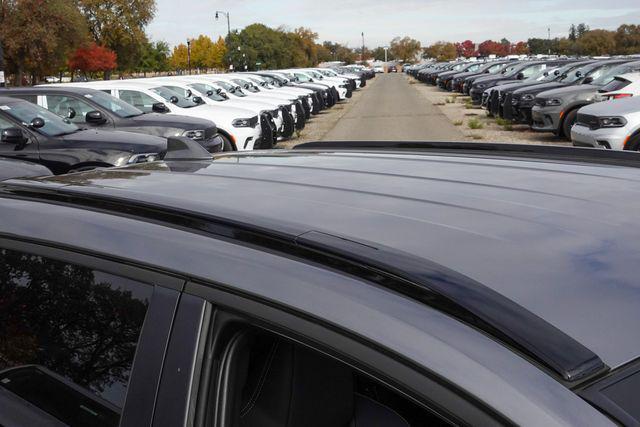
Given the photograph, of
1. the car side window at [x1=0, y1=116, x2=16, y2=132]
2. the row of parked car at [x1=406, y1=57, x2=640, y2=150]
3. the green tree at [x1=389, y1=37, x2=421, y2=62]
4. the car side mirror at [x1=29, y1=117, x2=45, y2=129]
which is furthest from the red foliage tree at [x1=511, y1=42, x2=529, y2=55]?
the car side window at [x1=0, y1=116, x2=16, y2=132]

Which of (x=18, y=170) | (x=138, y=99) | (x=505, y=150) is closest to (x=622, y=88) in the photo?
(x=138, y=99)

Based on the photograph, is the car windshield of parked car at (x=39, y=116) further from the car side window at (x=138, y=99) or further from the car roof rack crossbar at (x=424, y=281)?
the car roof rack crossbar at (x=424, y=281)

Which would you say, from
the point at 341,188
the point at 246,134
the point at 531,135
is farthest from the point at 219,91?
the point at 341,188

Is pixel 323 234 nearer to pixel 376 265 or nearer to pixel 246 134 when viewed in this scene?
pixel 376 265

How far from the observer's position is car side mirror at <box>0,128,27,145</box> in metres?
8.90

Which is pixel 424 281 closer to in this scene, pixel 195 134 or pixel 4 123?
pixel 4 123

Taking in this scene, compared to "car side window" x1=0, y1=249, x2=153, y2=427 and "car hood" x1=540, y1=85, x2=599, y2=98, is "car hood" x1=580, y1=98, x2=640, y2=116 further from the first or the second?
"car side window" x1=0, y1=249, x2=153, y2=427

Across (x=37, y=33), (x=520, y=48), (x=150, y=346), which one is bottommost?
(x=150, y=346)

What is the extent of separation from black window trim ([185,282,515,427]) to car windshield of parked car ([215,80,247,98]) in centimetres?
1846

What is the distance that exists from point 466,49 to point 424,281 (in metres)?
153

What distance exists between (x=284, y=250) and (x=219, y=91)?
56.4ft

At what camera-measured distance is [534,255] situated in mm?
1565

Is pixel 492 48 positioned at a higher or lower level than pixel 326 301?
higher

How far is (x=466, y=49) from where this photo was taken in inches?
5812
